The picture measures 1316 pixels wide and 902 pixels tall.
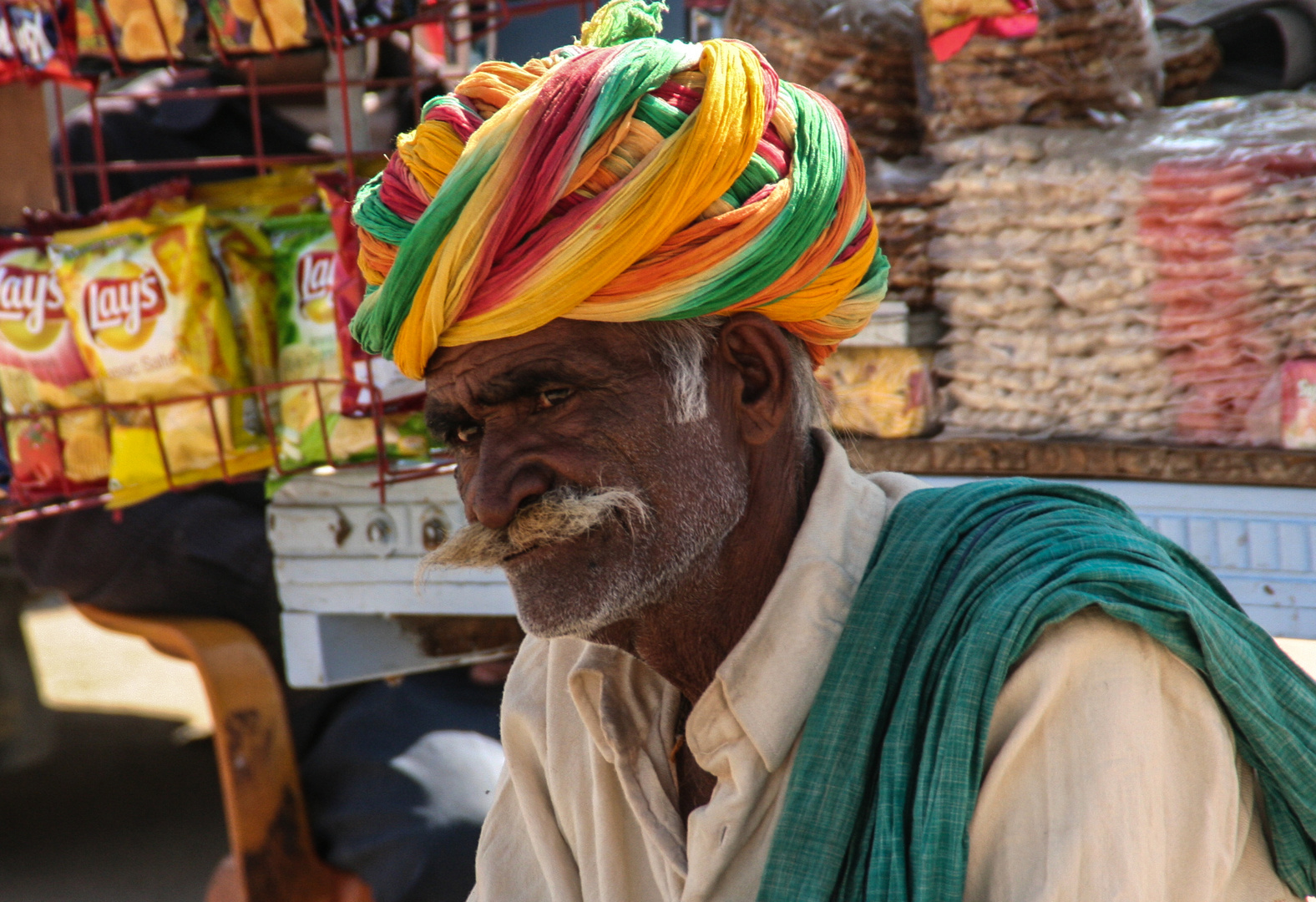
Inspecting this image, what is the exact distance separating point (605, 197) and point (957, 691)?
66 centimetres

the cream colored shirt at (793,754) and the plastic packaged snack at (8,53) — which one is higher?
the plastic packaged snack at (8,53)

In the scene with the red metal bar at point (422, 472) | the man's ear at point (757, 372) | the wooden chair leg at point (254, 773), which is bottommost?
the wooden chair leg at point (254, 773)

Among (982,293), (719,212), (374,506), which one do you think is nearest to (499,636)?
(374,506)

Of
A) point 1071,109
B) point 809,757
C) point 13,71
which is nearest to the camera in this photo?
point 809,757

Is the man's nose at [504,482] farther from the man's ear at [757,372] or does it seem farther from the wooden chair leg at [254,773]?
the wooden chair leg at [254,773]

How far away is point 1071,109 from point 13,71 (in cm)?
223

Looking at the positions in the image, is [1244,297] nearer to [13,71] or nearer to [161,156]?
[13,71]

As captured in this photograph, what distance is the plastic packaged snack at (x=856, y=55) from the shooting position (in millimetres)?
2598

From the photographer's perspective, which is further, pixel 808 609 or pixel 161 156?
pixel 161 156

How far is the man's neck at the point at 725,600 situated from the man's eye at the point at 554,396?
266 millimetres

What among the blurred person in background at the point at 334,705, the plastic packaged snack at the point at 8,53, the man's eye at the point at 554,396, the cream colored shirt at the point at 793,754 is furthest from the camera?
the blurred person in background at the point at 334,705

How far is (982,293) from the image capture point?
2455mm

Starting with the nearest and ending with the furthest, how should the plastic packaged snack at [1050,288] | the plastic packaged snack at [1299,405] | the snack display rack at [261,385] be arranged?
the plastic packaged snack at [1299,405] → the plastic packaged snack at [1050,288] → the snack display rack at [261,385]

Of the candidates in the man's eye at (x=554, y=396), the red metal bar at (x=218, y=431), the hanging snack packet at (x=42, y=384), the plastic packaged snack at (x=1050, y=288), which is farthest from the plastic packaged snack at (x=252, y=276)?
the plastic packaged snack at (x=1050, y=288)
